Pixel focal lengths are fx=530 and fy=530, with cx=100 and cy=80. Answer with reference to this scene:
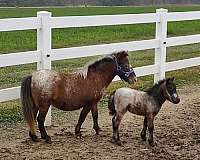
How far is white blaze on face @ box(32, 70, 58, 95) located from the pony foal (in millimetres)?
758

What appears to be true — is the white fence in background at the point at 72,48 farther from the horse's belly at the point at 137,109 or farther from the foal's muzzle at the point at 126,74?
the horse's belly at the point at 137,109

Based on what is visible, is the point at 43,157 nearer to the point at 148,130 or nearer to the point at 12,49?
the point at 148,130

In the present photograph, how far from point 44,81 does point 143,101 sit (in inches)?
45.9

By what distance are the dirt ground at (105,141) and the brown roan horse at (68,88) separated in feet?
0.75

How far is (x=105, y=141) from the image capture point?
6312 millimetres

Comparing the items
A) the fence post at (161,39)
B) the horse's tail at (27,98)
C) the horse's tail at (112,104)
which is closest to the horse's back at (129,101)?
the horse's tail at (112,104)

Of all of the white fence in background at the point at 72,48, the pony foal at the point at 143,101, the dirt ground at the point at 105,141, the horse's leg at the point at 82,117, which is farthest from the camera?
the white fence in background at the point at 72,48

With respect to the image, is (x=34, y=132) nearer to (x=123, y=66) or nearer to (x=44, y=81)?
(x=44, y=81)

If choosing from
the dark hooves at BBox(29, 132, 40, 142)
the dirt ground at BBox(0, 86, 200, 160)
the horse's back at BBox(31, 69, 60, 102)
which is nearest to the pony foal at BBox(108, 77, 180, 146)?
the dirt ground at BBox(0, 86, 200, 160)

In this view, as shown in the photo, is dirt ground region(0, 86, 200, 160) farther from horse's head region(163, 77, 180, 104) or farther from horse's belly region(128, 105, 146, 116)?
horse's head region(163, 77, 180, 104)

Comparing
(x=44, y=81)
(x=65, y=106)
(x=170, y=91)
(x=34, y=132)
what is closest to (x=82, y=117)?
(x=65, y=106)

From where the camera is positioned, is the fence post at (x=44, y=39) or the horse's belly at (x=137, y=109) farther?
the fence post at (x=44, y=39)

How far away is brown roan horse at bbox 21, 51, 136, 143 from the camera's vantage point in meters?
6.05

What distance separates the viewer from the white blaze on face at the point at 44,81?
237 inches
